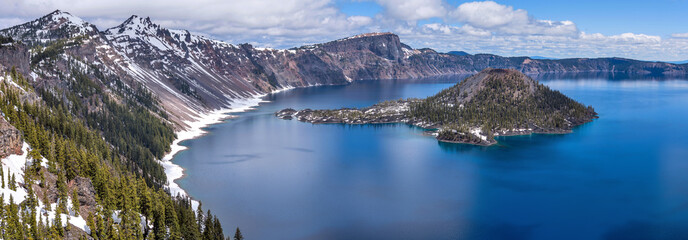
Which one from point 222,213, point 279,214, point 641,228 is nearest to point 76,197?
point 222,213

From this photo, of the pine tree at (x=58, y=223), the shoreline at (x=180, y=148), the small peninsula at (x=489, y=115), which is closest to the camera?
the pine tree at (x=58, y=223)

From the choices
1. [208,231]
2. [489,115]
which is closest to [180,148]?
[208,231]

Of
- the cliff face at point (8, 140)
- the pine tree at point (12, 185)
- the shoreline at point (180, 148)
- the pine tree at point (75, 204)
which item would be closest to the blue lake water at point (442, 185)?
the shoreline at point (180, 148)

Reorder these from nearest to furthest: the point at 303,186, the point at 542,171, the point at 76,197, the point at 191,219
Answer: the point at 76,197
the point at 191,219
the point at 303,186
the point at 542,171

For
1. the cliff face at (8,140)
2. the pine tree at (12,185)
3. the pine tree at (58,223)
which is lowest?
the pine tree at (58,223)

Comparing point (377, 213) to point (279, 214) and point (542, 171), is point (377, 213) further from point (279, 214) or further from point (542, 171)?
point (542, 171)

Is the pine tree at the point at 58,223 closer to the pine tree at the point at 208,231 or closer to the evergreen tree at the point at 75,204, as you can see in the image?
the evergreen tree at the point at 75,204

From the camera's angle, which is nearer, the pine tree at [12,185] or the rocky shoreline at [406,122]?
the pine tree at [12,185]
